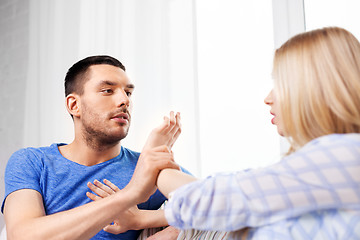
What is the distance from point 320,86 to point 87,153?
1.00m

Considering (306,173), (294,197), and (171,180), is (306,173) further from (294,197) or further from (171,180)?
(171,180)

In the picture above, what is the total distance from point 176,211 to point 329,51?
1.53 ft

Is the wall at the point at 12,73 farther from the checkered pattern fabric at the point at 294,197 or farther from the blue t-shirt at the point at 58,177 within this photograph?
the checkered pattern fabric at the point at 294,197

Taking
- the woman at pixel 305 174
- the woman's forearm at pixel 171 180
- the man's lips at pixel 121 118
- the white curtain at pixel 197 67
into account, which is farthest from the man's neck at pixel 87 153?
the woman at pixel 305 174

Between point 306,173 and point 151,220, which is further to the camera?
point 151,220

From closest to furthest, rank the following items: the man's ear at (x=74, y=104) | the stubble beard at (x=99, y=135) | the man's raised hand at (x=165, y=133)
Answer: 1. the man's raised hand at (x=165, y=133)
2. the stubble beard at (x=99, y=135)
3. the man's ear at (x=74, y=104)

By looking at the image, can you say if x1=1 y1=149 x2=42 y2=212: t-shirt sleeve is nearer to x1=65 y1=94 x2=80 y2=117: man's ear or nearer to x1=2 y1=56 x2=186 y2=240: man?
x1=2 y1=56 x2=186 y2=240: man

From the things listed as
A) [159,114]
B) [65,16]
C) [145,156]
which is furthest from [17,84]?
[145,156]

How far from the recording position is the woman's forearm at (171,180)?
3.02 feet

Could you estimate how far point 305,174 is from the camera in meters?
0.73

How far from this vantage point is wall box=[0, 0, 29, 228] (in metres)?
2.76

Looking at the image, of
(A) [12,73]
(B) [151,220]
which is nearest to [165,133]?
(B) [151,220]

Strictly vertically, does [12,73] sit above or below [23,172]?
above

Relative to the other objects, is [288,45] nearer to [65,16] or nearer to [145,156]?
[145,156]
